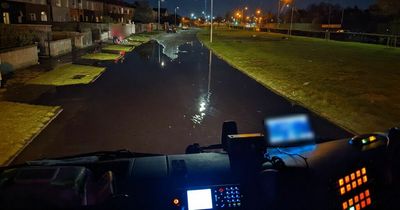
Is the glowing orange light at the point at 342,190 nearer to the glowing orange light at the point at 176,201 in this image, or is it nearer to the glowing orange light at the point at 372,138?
the glowing orange light at the point at 372,138

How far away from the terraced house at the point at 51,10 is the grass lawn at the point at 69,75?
79.4 ft

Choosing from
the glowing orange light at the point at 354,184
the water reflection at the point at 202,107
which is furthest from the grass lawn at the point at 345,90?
the glowing orange light at the point at 354,184

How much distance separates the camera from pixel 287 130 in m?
2.65

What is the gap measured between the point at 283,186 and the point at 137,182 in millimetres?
936

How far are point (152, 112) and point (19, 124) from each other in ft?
11.1

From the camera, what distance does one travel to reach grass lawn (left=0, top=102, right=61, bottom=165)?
6.72 metres

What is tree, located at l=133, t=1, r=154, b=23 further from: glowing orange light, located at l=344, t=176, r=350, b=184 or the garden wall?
glowing orange light, located at l=344, t=176, r=350, b=184

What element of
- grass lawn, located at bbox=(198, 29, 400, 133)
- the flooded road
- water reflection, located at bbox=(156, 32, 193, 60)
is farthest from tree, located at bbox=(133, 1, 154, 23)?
the flooded road

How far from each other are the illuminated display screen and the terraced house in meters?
42.3

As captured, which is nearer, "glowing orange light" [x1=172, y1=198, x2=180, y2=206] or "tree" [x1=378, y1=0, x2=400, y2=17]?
"glowing orange light" [x1=172, y1=198, x2=180, y2=206]

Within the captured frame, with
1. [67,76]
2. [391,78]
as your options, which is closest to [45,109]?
[67,76]

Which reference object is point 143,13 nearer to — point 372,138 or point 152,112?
point 152,112

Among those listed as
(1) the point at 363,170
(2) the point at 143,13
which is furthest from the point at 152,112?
(2) the point at 143,13

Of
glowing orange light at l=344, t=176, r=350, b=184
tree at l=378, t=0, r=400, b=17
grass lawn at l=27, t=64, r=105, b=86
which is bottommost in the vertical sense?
grass lawn at l=27, t=64, r=105, b=86
